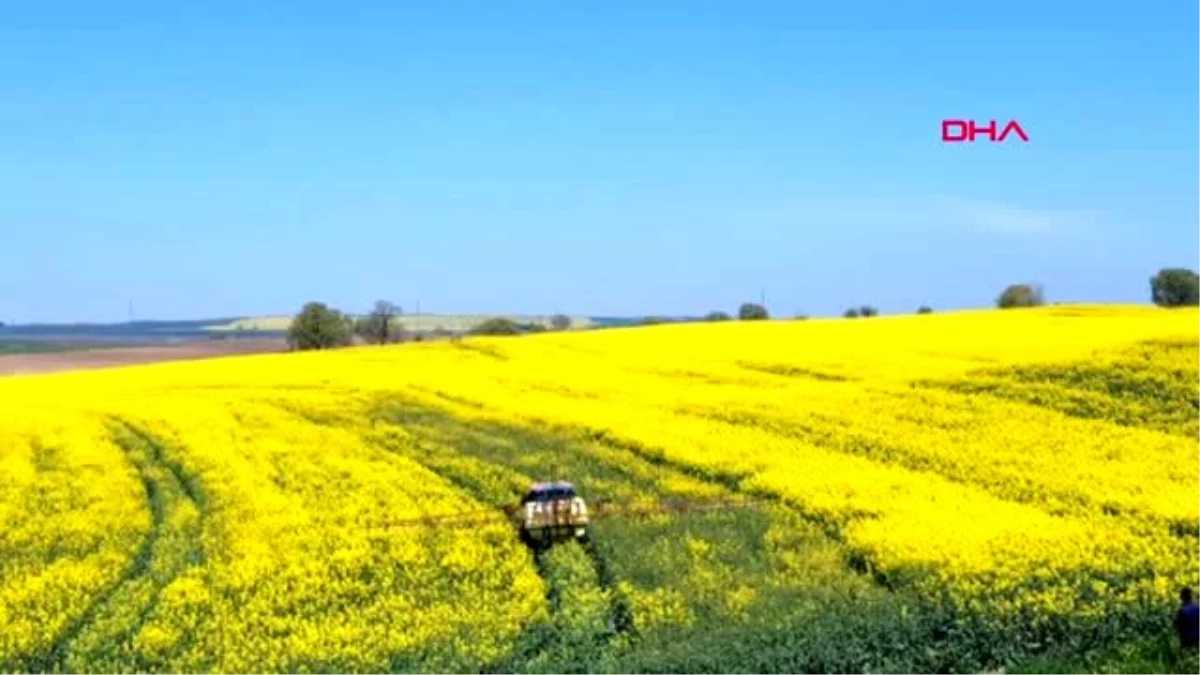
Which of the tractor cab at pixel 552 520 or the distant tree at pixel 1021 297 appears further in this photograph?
the distant tree at pixel 1021 297

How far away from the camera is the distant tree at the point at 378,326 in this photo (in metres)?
116

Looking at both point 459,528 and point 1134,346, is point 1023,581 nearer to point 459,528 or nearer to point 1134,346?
point 459,528

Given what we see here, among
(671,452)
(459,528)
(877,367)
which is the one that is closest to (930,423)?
(671,452)

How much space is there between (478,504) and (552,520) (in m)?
4.25

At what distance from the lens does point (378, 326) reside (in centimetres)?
11662

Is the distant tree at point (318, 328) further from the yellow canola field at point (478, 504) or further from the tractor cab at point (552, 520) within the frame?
the tractor cab at point (552, 520)

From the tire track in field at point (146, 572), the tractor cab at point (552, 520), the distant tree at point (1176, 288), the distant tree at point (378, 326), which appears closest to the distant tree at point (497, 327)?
the distant tree at point (378, 326)

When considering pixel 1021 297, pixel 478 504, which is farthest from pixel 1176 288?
pixel 478 504

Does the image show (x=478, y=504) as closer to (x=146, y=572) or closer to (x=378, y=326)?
(x=146, y=572)

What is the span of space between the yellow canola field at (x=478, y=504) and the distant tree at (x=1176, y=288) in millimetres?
46171

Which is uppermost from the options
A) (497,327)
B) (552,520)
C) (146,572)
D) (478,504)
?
(497,327)

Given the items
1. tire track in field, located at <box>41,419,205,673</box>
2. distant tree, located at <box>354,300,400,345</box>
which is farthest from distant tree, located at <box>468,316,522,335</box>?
tire track in field, located at <box>41,419,205,673</box>

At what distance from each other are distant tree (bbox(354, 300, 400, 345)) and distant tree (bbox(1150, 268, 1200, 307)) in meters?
58.8

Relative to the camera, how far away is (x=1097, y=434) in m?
32.1
